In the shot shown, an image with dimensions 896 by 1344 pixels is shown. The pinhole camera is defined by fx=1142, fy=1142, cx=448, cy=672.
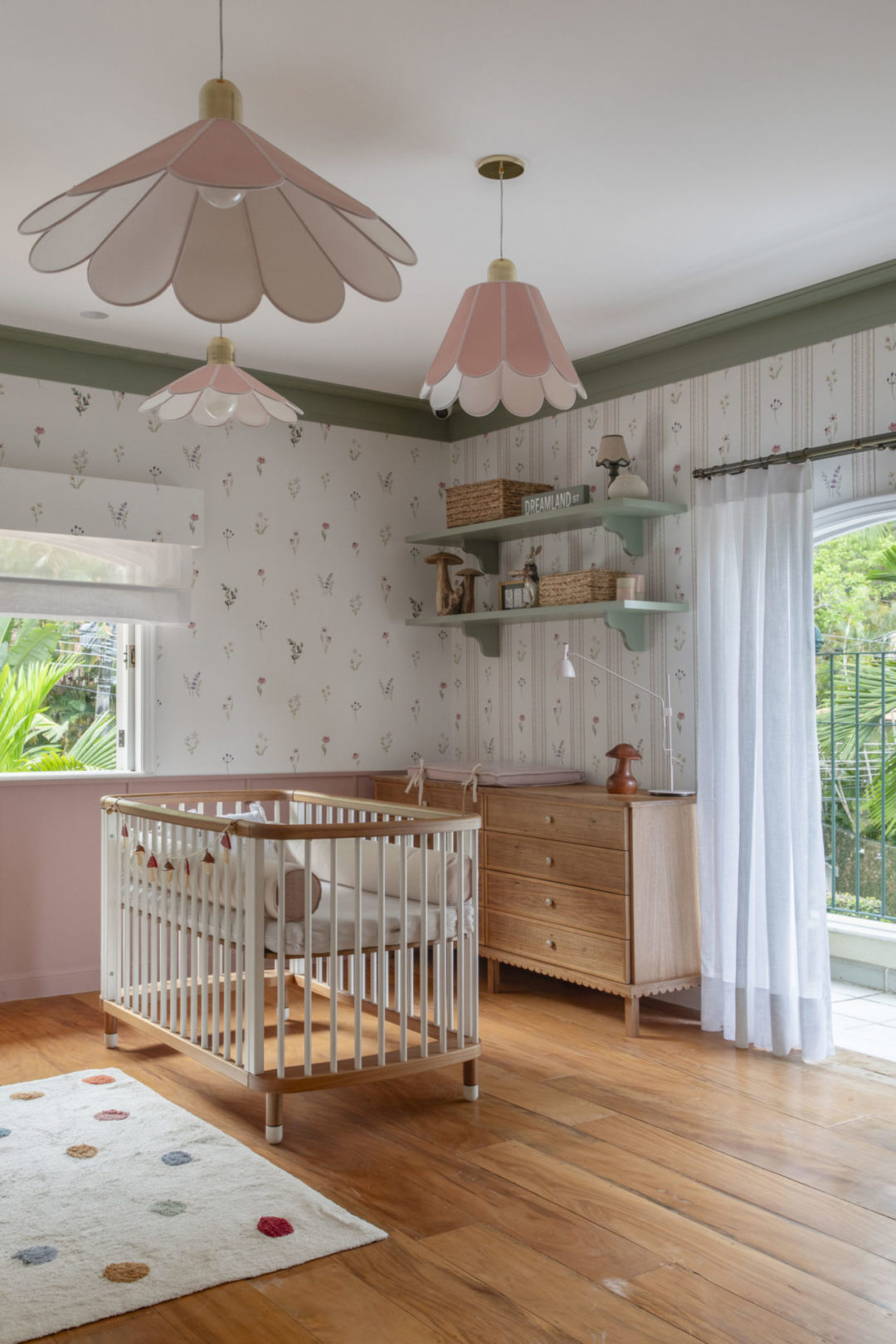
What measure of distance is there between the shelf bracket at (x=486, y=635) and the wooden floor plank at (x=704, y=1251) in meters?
2.59

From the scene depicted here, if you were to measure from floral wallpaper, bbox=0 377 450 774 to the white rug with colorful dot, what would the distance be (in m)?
1.89

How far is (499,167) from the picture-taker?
2928 mm

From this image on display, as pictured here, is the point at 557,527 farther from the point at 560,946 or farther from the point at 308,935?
the point at 308,935

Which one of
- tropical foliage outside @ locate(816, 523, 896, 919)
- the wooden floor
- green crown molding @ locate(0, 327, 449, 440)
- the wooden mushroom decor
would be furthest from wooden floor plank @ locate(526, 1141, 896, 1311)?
green crown molding @ locate(0, 327, 449, 440)

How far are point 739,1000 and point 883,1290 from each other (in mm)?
1612

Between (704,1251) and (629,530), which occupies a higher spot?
(629,530)

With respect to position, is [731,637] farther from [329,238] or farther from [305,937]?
[329,238]

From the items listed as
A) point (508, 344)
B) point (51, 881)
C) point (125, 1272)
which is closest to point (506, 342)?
point (508, 344)

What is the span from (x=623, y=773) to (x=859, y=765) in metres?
1.69

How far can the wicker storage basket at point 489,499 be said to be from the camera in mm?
4691

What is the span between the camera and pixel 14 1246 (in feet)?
7.40

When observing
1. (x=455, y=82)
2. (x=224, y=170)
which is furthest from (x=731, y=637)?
(x=224, y=170)

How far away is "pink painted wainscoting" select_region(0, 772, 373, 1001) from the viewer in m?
4.23

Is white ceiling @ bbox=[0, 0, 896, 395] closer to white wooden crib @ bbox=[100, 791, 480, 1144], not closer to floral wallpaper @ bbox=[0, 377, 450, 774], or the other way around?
floral wallpaper @ bbox=[0, 377, 450, 774]
